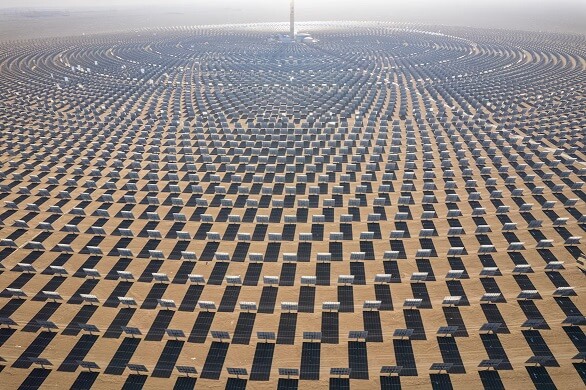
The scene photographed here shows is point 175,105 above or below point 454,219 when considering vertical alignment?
above

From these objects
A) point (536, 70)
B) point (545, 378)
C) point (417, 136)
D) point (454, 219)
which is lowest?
point (545, 378)

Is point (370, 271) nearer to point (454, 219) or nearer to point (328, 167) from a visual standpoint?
point (454, 219)

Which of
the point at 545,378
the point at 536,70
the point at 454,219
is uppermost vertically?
the point at 536,70

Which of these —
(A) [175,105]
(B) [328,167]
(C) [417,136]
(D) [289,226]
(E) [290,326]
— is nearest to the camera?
(E) [290,326]

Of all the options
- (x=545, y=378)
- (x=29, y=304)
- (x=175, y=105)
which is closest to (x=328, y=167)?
(x=545, y=378)

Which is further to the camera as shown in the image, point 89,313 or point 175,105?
point 175,105

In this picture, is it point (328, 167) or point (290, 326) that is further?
point (328, 167)

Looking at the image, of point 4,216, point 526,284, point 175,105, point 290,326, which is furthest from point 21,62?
point 526,284

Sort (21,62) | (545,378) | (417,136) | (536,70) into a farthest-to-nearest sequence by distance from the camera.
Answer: (21,62), (536,70), (417,136), (545,378)

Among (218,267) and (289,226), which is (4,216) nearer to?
(218,267)
